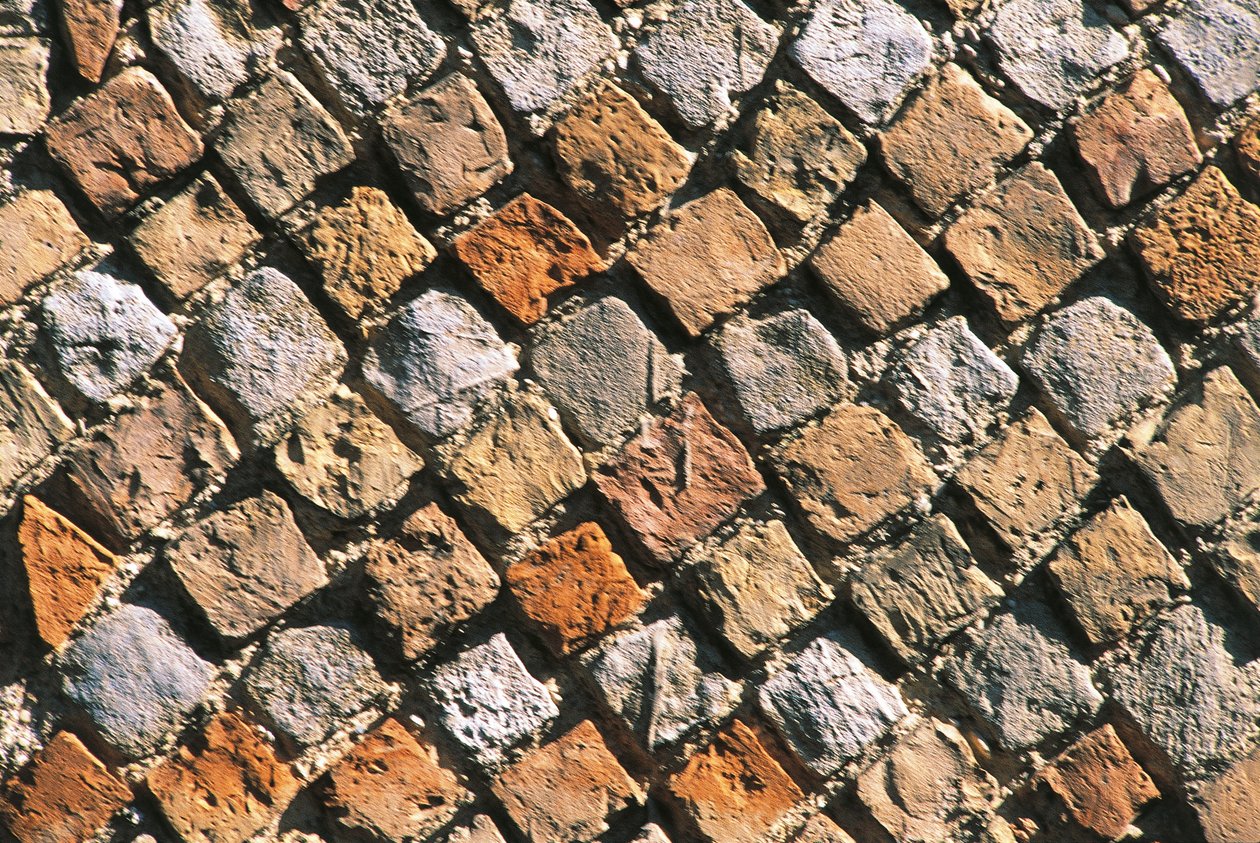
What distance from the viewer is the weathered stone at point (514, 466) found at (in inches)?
50.7

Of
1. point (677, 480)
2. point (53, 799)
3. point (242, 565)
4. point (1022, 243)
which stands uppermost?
point (1022, 243)

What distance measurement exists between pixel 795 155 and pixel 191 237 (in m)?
0.86

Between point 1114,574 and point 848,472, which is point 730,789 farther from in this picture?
point 1114,574

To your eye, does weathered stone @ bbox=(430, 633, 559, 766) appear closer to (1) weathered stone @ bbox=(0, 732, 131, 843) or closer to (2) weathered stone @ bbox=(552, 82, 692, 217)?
(1) weathered stone @ bbox=(0, 732, 131, 843)

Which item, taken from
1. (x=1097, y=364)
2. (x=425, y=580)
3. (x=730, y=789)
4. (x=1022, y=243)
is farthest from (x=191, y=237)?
(x=1097, y=364)

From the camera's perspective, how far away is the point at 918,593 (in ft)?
4.32

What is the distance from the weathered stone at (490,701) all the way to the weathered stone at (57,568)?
19.2 inches

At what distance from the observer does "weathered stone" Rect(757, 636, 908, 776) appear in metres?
1.30

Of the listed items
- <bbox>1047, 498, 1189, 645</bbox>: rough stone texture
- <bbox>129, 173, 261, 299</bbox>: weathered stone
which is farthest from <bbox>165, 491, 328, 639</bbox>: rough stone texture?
<bbox>1047, 498, 1189, 645</bbox>: rough stone texture

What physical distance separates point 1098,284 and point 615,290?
28.3 inches

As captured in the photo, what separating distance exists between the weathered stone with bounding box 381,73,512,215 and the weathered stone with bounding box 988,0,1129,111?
772mm

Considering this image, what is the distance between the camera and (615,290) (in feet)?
4.33

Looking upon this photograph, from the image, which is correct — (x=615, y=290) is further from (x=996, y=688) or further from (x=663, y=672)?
(x=996, y=688)

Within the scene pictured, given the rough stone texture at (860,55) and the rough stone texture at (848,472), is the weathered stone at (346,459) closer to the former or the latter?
the rough stone texture at (848,472)
